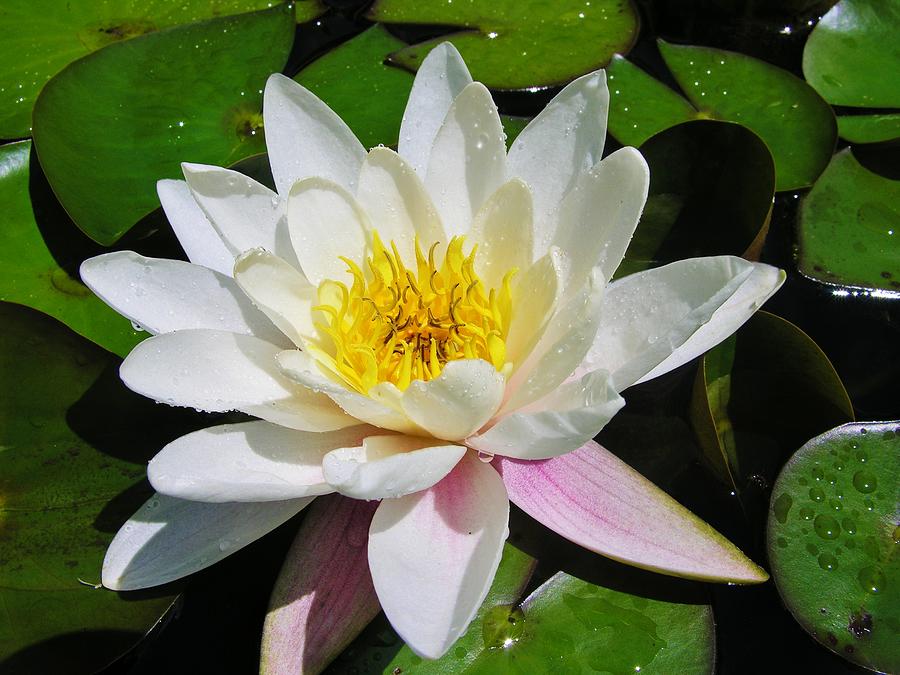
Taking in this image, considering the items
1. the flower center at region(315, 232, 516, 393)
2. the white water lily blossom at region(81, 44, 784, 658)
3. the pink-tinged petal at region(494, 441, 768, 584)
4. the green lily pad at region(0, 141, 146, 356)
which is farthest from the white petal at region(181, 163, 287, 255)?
the pink-tinged petal at region(494, 441, 768, 584)

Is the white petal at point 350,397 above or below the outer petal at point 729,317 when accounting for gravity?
above

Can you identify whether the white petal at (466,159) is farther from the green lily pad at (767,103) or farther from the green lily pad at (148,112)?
the green lily pad at (767,103)

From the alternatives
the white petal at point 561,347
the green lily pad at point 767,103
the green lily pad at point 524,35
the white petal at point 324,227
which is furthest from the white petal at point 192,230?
the green lily pad at point 767,103

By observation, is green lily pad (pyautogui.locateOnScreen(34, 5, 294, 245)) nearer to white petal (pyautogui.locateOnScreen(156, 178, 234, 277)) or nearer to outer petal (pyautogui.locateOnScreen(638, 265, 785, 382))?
white petal (pyautogui.locateOnScreen(156, 178, 234, 277))

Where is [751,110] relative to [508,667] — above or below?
above

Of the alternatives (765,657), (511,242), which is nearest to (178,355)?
(511,242)

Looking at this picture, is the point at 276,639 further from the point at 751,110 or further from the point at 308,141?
the point at 751,110
